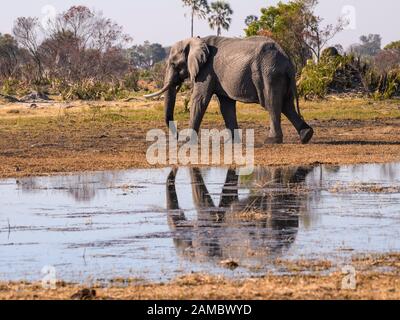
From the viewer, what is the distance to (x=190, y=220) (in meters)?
13.1

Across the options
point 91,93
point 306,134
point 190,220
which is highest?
point 91,93

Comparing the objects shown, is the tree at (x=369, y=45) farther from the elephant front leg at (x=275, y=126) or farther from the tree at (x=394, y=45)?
the elephant front leg at (x=275, y=126)

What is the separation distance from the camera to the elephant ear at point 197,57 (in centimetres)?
2280

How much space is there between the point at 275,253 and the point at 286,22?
3470 centimetres

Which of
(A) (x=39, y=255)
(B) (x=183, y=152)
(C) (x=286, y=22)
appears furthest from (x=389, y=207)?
(C) (x=286, y=22)

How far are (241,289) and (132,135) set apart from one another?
15680 millimetres

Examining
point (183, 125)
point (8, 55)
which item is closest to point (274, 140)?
point (183, 125)

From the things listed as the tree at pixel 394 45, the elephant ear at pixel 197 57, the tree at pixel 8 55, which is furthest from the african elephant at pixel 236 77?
the tree at pixel 394 45

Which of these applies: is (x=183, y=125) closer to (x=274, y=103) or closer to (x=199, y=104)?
(x=199, y=104)

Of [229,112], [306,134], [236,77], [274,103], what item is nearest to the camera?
[274,103]

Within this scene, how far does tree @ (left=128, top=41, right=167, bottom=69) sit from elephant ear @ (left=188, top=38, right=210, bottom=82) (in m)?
89.8
